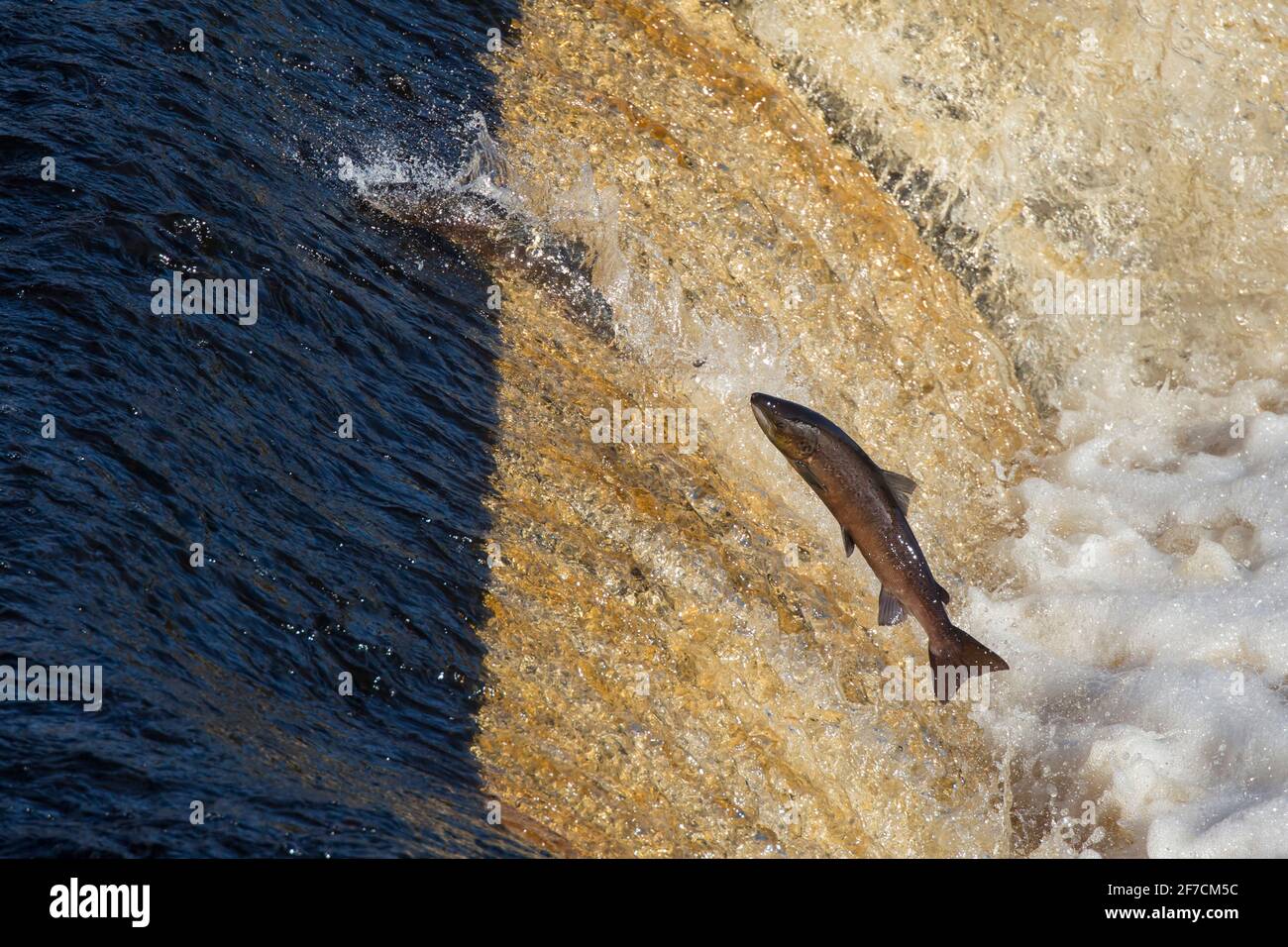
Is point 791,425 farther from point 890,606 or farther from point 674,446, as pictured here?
point 674,446

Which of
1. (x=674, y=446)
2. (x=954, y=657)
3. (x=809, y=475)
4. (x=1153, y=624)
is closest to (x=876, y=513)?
(x=809, y=475)

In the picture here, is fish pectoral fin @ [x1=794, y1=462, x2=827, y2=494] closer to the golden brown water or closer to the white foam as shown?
the golden brown water

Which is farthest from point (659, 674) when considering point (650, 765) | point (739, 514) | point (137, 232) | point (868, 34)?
point (868, 34)
